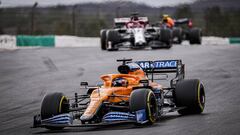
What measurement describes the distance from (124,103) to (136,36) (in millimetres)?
20008

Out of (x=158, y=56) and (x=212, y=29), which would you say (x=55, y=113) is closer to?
(x=158, y=56)

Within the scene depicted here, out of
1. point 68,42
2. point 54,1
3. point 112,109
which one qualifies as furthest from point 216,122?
point 54,1

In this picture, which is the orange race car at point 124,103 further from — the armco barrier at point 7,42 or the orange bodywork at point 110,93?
the armco barrier at point 7,42

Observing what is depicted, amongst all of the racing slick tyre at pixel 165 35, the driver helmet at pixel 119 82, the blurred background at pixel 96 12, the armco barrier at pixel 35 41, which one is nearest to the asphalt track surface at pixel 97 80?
the driver helmet at pixel 119 82

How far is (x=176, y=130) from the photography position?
35.3 feet

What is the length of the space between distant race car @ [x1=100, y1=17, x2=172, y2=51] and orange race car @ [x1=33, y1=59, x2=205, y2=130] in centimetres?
1805

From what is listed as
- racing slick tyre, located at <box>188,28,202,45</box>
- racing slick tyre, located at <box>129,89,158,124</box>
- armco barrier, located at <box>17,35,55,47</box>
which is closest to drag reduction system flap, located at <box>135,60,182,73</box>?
racing slick tyre, located at <box>129,89,158,124</box>

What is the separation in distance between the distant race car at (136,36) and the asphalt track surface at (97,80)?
1.38 m

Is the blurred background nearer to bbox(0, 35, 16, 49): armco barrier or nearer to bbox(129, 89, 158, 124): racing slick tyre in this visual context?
bbox(0, 35, 16, 49): armco barrier

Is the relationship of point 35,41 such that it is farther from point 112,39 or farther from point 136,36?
point 136,36

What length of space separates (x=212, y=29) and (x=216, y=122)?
44125 mm

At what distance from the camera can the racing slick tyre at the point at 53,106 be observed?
476 inches

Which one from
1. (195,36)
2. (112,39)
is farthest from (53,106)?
(195,36)

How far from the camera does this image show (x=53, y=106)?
1216 centimetres
